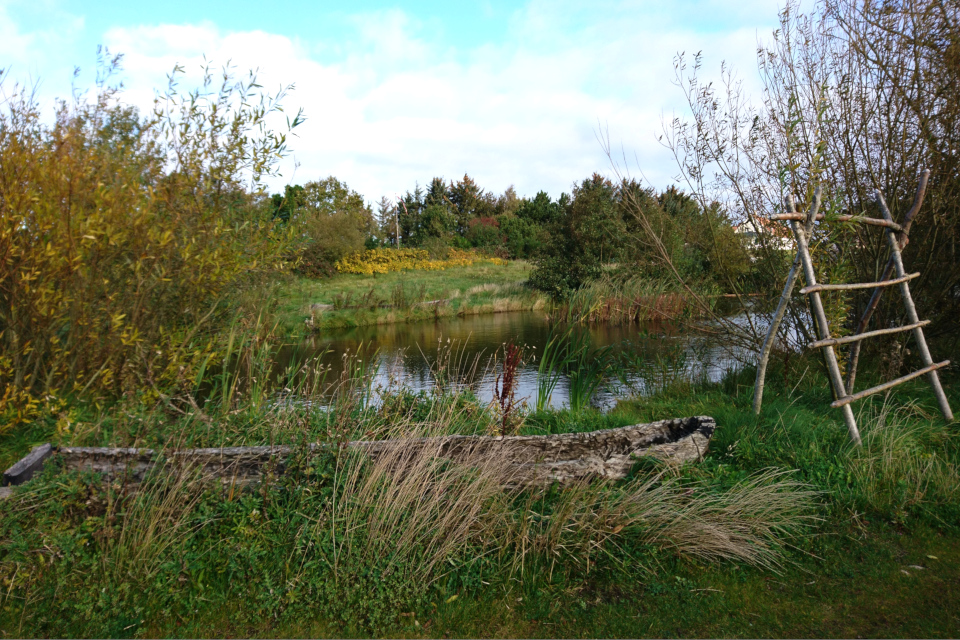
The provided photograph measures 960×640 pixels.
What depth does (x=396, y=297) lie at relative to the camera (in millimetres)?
18578

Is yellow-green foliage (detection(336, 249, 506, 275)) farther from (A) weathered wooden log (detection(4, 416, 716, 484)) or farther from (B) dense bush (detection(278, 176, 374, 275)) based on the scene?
(A) weathered wooden log (detection(4, 416, 716, 484))

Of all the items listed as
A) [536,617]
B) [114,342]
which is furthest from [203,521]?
[114,342]

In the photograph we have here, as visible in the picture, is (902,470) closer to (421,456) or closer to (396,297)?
(421,456)

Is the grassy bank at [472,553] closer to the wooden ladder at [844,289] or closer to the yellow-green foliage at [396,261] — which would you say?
the wooden ladder at [844,289]

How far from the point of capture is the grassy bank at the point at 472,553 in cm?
263

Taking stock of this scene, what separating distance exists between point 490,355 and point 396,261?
16068mm

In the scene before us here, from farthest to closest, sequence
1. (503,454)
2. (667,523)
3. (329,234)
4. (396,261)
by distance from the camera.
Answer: (396,261) < (329,234) < (503,454) < (667,523)

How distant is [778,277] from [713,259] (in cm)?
79

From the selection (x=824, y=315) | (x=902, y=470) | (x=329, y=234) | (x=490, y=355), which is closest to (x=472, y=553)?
(x=902, y=470)

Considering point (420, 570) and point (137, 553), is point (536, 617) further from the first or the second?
point (137, 553)

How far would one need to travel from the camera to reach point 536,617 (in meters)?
2.70

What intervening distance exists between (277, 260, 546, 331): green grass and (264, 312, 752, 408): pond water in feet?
2.63

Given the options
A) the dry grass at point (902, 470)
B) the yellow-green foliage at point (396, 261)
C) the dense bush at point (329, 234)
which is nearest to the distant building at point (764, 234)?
the dry grass at point (902, 470)

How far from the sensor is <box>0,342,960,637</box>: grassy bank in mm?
2635
